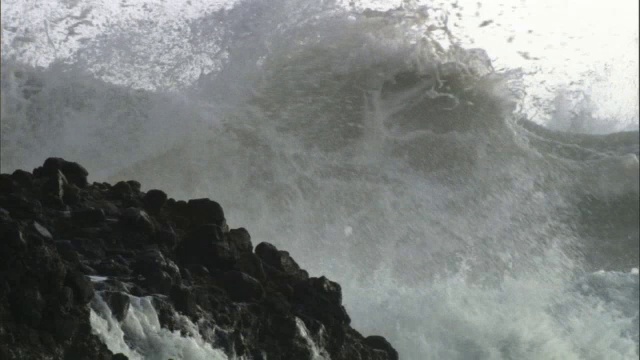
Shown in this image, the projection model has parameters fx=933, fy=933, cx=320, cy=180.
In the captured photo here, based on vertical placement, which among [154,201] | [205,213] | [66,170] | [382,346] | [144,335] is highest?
[66,170]

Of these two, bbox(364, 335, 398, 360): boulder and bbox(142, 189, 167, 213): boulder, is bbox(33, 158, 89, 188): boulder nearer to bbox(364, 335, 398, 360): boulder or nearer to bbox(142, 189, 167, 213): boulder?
bbox(142, 189, 167, 213): boulder

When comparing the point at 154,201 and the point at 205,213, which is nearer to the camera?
the point at 154,201

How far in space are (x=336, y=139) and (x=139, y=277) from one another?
8455 millimetres

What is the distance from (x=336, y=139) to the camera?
15.6 m

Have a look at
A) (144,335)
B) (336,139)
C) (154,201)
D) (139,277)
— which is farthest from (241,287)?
(336,139)

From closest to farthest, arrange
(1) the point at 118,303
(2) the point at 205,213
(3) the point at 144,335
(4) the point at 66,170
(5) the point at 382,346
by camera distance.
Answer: (1) the point at 118,303 < (3) the point at 144,335 < (4) the point at 66,170 < (2) the point at 205,213 < (5) the point at 382,346

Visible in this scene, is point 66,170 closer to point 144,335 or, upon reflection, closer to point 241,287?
point 241,287

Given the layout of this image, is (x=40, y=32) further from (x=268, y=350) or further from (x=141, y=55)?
(x=268, y=350)

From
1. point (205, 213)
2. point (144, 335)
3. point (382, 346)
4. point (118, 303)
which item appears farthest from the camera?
point (382, 346)

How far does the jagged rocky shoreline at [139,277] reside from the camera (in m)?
6.30

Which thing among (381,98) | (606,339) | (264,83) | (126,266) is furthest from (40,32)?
(606,339)

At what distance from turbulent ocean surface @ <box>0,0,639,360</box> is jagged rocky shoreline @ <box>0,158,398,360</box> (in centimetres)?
488

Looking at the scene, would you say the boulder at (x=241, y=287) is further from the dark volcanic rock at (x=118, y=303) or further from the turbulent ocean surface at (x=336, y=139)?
the turbulent ocean surface at (x=336, y=139)

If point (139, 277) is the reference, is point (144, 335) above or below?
below
